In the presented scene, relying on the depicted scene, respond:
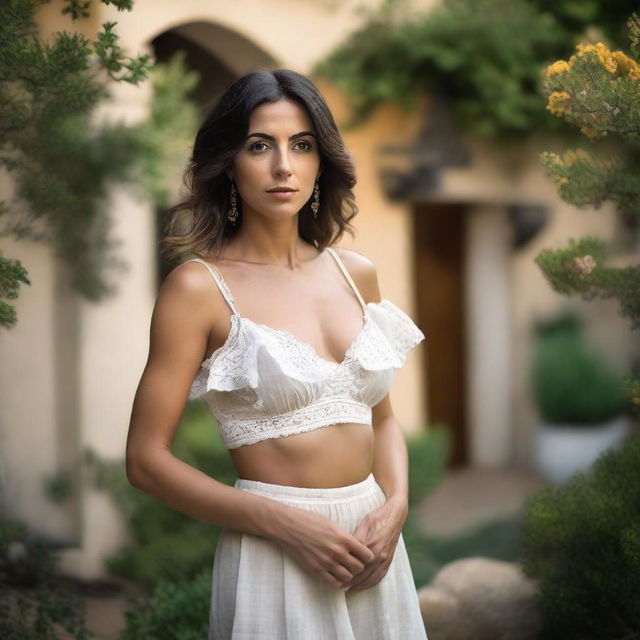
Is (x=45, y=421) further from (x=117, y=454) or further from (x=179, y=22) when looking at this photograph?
(x=179, y=22)

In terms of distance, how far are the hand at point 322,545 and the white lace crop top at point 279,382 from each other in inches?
8.0

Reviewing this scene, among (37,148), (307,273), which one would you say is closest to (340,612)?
→ (307,273)

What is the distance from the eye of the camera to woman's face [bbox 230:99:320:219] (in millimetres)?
2246

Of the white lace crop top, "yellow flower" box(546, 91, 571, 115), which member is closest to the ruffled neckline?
the white lace crop top

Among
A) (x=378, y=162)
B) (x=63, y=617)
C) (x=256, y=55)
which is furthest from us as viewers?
(x=378, y=162)

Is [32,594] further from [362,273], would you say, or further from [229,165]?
[229,165]

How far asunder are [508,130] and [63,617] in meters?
5.52

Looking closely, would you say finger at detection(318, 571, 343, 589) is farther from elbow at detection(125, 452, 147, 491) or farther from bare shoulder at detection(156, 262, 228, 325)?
bare shoulder at detection(156, 262, 228, 325)

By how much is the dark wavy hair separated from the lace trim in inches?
17.5

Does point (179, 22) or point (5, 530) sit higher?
point (179, 22)

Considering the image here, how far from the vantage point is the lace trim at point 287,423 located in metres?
2.20

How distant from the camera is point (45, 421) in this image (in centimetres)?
570

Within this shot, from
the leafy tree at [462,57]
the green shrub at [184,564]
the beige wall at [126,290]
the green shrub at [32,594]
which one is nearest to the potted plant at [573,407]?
the beige wall at [126,290]

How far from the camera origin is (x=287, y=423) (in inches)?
86.5
